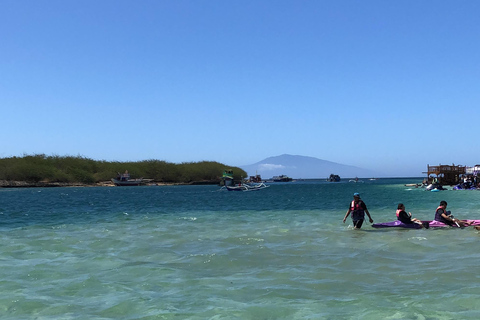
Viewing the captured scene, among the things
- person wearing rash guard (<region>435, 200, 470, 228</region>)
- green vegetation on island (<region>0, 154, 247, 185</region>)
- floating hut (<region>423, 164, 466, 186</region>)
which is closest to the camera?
person wearing rash guard (<region>435, 200, 470, 228</region>)

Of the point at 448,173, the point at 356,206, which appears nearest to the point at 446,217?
the point at 356,206

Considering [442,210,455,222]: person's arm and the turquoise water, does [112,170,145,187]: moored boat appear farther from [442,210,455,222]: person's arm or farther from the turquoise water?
[442,210,455,222]: person's arm

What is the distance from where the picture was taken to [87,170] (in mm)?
175125

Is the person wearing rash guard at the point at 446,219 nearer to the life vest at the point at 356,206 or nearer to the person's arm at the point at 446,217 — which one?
the person's arm at the point at 446,217

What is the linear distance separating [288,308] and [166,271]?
4.69 m

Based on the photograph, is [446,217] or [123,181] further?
[123,181]

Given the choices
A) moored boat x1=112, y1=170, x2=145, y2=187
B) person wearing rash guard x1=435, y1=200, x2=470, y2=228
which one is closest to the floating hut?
person wearing rash guard x1=435, y1=200, x2=470, y2=228

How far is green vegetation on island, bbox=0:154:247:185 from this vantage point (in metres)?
152

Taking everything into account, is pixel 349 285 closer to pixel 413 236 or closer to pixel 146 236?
pixel 413 236

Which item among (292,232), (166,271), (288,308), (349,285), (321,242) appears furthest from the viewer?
(292,232)

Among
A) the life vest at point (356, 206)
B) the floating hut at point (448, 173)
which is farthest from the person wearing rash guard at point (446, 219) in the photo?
the floating hut at point (448, 173)

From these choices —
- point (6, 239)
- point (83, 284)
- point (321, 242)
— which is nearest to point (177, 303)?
point (83, 284)

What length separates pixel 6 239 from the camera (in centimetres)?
1944

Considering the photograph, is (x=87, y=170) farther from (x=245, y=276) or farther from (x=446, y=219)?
(x=245, y=276)
